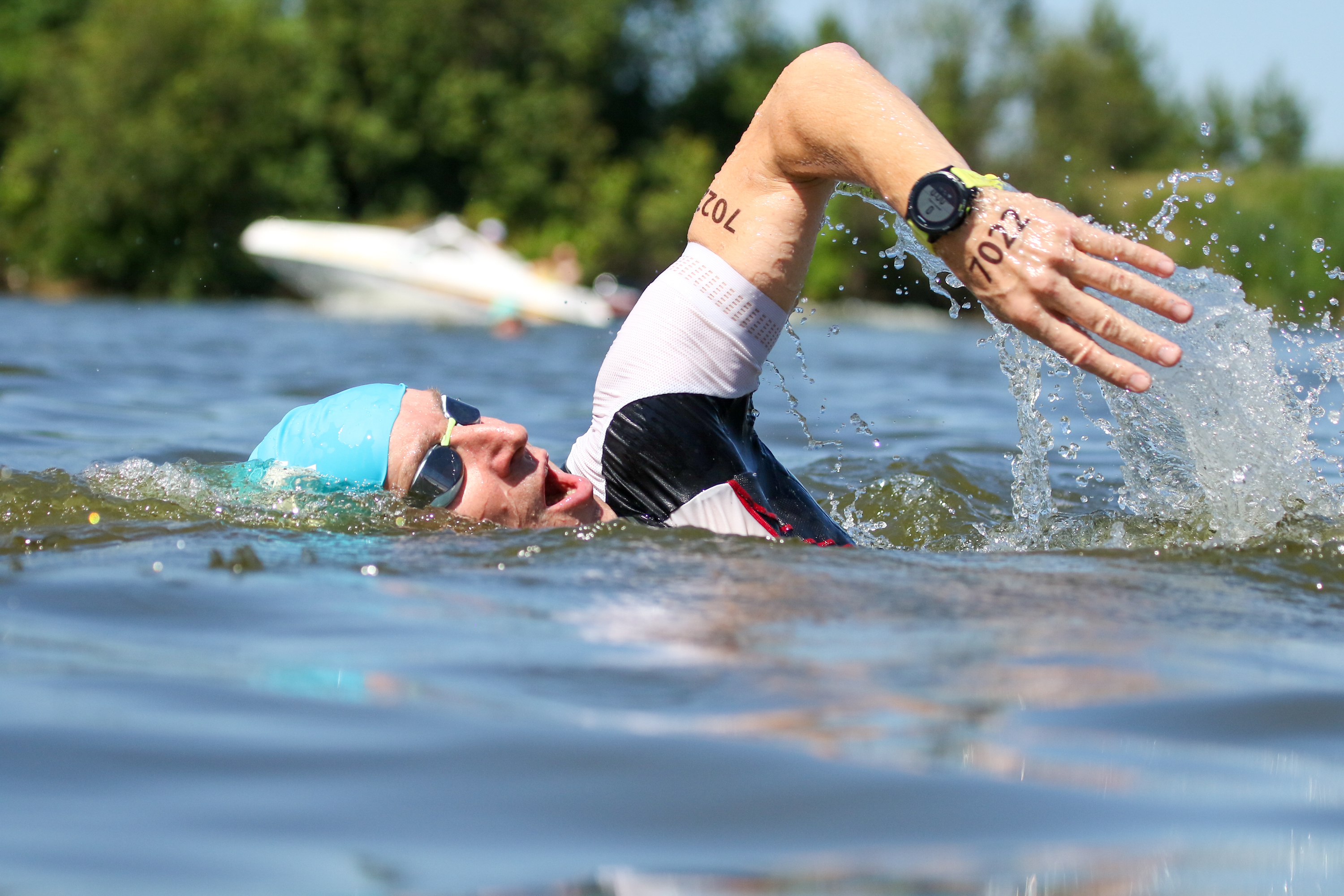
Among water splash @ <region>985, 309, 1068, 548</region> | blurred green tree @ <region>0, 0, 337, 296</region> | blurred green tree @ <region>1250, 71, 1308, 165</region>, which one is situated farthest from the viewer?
blurred green tree @ <region>1250, 71, 1308, 165</region>

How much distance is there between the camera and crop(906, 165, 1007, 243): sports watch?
262 cm

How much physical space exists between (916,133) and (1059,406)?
6566 mm

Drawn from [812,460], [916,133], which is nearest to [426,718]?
[916,133]

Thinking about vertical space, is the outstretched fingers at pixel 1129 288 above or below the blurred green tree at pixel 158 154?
below

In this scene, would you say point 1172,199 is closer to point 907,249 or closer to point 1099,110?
point 907,249

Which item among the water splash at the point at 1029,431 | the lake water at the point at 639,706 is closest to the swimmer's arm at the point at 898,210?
the lake water at the point at 639,706

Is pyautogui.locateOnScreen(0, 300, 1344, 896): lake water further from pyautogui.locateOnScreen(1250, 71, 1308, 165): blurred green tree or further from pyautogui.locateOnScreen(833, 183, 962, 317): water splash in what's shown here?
pyautogui.locateOnScreen(1250, 71, 1308, 165): blurred green tree

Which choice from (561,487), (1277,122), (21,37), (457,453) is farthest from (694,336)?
(1277,122)

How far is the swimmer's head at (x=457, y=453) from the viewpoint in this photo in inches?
134

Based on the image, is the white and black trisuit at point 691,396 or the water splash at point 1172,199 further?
the water splash at point 1172,199

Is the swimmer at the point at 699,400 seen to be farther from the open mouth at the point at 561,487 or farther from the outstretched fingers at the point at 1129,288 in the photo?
the outstretched fingers at the point at 1129,288

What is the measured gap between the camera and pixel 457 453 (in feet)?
11.2

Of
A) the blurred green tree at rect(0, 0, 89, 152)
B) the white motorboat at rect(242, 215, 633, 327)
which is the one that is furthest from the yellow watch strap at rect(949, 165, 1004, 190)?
the blurred green tree at rect(0, 0, 89, 152)

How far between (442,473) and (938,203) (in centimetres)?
141
